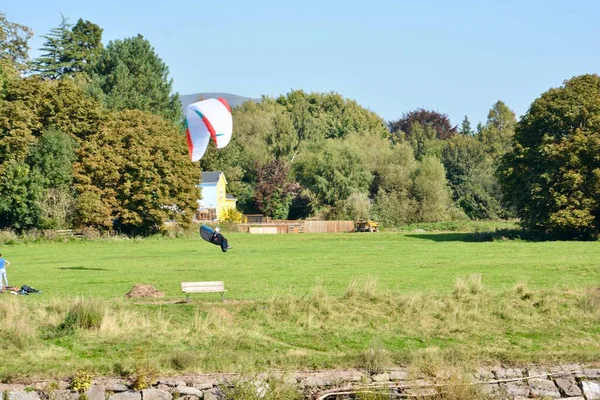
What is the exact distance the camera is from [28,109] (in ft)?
259

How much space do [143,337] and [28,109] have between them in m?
57.8

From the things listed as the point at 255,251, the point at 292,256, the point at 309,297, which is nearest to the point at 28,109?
the point at 255,251

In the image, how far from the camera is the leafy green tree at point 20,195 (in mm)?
73750

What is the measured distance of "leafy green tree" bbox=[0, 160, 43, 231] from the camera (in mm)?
73750

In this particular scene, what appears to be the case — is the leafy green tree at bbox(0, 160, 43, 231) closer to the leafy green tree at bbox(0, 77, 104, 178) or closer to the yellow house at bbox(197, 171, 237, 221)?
the leafy green tree at bbox(0, 77, 104, 178)

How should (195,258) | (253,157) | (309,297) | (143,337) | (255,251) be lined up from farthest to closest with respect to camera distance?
(253,157), (255,251), (195,258), (309,297), (143,337)

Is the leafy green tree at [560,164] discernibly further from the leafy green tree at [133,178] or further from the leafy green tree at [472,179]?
the leafy green tree at [472,179]

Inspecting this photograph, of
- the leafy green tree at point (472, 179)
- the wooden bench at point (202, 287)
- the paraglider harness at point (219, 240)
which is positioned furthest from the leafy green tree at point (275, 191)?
the wooden bench at point (202, 287)

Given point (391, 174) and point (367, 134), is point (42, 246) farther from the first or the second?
point (367, 134)

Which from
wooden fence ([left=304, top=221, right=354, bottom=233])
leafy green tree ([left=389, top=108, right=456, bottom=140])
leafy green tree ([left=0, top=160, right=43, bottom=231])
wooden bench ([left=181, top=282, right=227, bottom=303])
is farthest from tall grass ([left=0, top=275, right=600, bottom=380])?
leafy green tree ([left=389, top=108, right=456, bottom=140])

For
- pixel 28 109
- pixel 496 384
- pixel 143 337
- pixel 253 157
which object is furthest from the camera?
pixel 253 157

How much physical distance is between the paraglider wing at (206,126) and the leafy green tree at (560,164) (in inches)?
1416

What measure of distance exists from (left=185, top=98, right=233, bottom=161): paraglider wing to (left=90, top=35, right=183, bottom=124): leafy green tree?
67.6m

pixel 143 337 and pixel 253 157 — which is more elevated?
pixel 253 157
